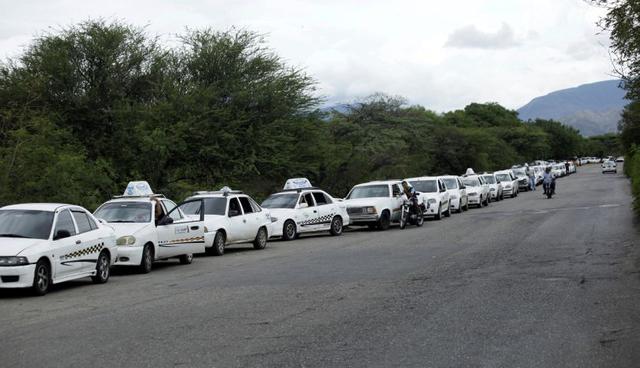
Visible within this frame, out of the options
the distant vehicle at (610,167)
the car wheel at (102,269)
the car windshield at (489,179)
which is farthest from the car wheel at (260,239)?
the distant vehicle at (610,167)

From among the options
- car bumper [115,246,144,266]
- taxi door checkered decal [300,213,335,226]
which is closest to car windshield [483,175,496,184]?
taxi door checkered decal [300,213,335,226]

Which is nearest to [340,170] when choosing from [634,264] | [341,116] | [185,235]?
[341,116]

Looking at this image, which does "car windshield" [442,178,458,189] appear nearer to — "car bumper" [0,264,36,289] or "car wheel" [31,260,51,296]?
"car wheel" [31,260,51,296]

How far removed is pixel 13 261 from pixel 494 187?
37.6 metres

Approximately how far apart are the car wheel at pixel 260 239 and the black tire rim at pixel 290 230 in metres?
2.61

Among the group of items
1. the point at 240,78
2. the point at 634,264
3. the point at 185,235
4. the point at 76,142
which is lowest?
the point at 634,264

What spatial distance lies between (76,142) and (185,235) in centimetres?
1652

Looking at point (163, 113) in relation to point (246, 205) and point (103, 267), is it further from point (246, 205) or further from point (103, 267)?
point (103, 267)

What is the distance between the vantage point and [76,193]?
23.6 meters

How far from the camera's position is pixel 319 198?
26297mm

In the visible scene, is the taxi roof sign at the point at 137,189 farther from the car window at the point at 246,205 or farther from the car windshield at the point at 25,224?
the car windshield at the point at 25,224

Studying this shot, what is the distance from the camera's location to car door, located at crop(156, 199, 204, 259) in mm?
17203

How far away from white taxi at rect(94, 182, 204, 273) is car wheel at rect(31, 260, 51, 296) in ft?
9.87

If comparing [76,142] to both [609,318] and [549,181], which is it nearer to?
[549,181]
